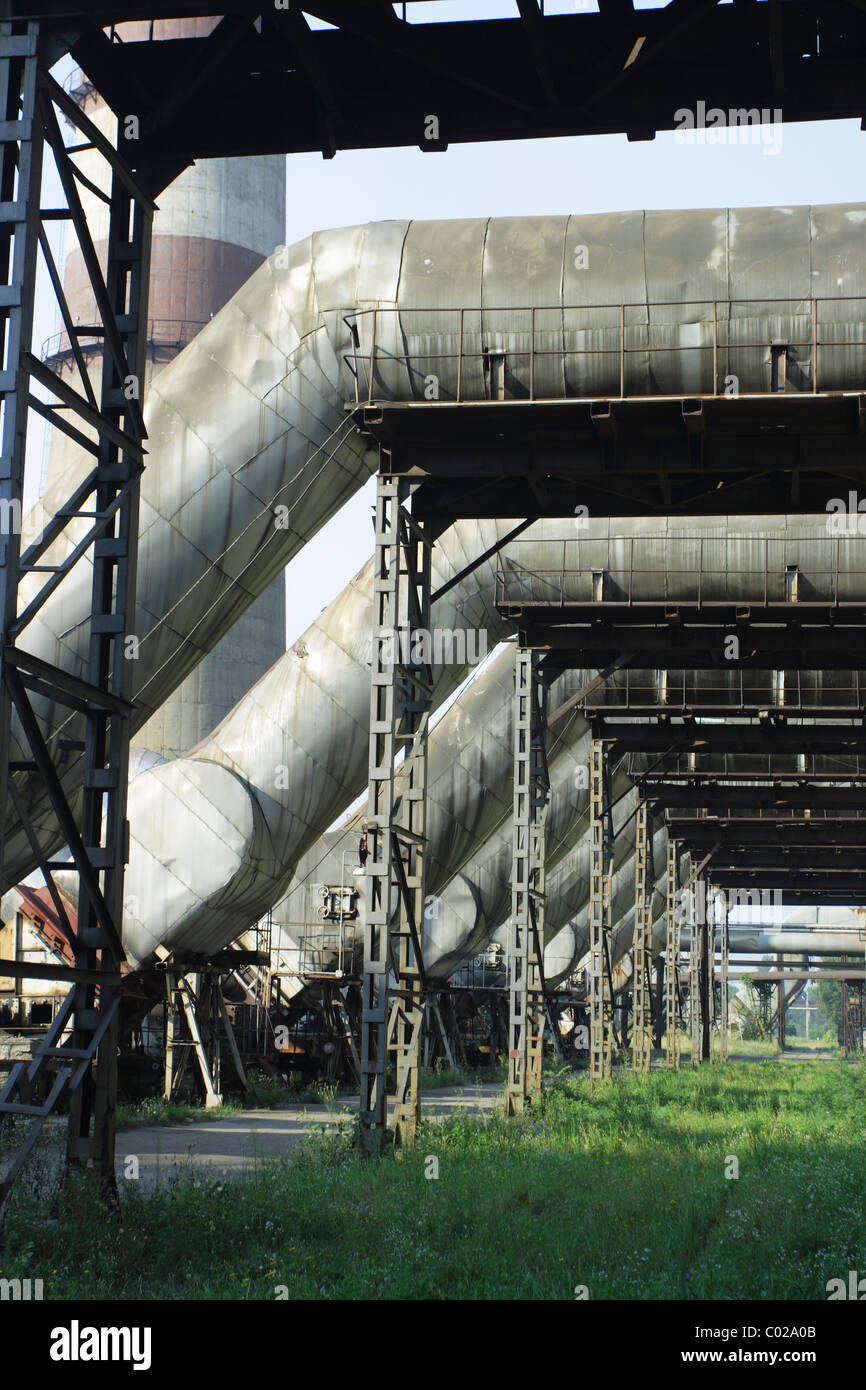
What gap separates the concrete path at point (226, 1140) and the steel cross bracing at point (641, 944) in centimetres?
943

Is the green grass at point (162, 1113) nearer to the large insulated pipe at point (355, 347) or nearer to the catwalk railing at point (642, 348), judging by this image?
the large insulated pipe at point (355, 347)

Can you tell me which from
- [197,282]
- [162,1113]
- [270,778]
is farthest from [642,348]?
[197,282]

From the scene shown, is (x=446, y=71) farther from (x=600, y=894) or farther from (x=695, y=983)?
(x=695, y=983)

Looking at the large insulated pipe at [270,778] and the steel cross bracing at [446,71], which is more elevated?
the steel cross bracing at [446,71]

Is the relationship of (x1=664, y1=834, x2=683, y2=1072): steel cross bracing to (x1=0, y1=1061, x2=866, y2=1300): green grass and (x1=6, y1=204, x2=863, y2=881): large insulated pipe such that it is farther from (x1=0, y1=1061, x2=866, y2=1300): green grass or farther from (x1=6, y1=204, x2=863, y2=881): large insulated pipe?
(x1=6, y1=204, x2=863, y2=881): large insulated pipe

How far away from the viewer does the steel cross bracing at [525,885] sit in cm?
2247

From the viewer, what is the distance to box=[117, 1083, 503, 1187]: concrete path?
48.5 feet

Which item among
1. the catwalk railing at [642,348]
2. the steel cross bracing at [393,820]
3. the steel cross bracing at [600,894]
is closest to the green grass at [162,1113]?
the steel cross bracing at [393,820]

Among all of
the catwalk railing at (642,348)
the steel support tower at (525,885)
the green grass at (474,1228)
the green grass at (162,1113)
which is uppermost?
the catwalk railing at (642,348)

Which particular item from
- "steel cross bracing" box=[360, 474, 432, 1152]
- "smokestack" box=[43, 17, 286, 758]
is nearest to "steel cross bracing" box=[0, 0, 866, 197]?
"steel cross bracing" box=[360, 474, 432, 1152]

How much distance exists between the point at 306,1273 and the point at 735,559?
1527 centimetres

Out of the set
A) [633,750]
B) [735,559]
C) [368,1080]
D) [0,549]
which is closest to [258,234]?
[633,750]

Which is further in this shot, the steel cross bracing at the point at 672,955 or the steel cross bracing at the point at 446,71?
the steel cross bracing at the point at 672,955

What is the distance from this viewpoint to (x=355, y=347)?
16969mm
